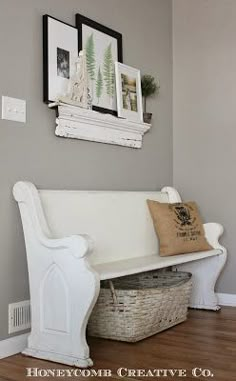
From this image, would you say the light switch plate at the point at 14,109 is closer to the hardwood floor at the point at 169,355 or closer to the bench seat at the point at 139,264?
the bench seat at the point at 139,264

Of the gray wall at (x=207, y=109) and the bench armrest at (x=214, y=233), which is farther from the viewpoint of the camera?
the gray wall at (x=207, y=109)

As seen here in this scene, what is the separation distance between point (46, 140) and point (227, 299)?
5.93ft

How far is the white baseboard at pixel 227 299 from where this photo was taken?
3.70 metres

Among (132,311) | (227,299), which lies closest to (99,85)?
(132,311)

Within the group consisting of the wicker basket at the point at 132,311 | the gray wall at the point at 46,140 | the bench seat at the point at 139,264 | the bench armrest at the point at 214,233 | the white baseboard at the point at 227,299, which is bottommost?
the white baseboard at the point at 227,299

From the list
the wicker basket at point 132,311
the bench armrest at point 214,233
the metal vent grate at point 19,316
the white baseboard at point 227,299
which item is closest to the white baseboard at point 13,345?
the metal vent grate at point 19,316

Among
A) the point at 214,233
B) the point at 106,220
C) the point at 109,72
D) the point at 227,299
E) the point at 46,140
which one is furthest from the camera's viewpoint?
the point at 227,299

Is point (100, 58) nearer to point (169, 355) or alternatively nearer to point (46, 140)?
point (46, 140)

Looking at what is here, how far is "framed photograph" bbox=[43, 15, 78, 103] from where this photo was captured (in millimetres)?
2832

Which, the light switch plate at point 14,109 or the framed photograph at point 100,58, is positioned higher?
the framed photograph at point 100,58

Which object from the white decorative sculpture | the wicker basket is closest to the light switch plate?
the white decorative sculpture

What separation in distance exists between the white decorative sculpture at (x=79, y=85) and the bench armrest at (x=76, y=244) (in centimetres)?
85

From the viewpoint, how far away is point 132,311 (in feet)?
9.01

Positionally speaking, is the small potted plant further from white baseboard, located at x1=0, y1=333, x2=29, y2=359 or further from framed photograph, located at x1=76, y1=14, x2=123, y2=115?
white baseboard, located at x1=0, y1=333, x2=29, y2=359
